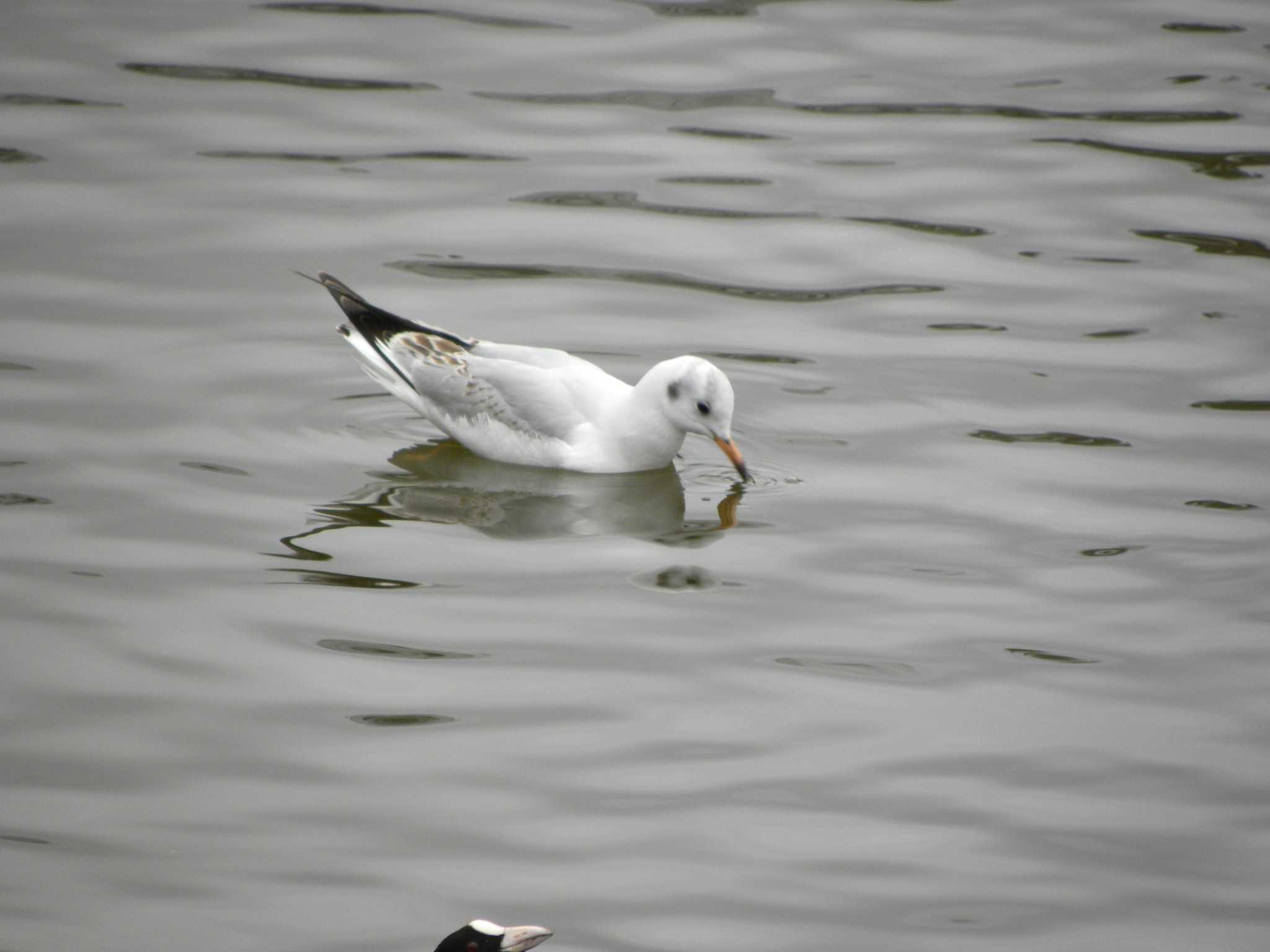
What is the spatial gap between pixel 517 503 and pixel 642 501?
62cm

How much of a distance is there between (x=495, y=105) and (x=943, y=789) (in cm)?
826

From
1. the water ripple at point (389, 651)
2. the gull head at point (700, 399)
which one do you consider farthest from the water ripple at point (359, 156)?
the water ripple at point (389, 651)

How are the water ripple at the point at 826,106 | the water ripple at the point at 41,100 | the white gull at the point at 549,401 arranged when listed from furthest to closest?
1. the water ripple at the point at 826,106
2. the water ripple at the point at 41,100
3. the white gull at the point at 549,401

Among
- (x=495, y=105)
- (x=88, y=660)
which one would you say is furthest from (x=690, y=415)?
(x=495, y=105)

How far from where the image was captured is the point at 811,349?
982cm

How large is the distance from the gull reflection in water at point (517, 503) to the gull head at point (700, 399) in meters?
0.29

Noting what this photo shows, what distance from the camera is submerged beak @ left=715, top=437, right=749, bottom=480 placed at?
327 inches

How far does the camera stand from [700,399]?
8328 millimetres

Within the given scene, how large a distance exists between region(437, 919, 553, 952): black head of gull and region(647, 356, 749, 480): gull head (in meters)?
3.73

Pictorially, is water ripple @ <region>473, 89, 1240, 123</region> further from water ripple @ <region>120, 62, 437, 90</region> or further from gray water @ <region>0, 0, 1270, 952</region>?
water ripple @ <region>120, 62, 437, 90</region>

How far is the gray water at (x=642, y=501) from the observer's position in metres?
5.69

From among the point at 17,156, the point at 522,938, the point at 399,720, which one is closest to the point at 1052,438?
the point at 399,720

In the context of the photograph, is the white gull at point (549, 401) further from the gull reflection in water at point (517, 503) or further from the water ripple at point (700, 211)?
the water ripple at point (700, 211)

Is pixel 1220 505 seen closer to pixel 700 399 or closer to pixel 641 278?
pixel 700 399
